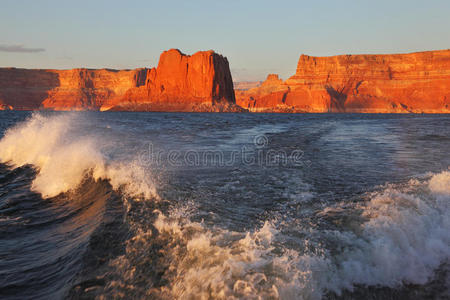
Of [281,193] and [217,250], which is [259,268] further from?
[281,193]

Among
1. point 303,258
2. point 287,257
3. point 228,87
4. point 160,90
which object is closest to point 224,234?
point 287,257

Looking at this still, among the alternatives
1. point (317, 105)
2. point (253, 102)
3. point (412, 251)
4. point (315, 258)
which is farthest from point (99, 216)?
point (253, 102)

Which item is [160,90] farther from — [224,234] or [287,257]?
[287,257]

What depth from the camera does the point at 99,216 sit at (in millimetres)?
4480

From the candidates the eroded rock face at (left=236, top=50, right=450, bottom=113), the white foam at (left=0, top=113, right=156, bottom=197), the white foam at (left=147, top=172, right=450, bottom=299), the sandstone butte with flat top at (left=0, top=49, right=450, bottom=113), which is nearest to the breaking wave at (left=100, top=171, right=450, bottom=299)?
the white foam at (left=147, top=172, right=450, bottom=299)

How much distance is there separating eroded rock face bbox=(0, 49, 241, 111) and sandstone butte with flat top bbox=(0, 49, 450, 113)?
40 centimetres

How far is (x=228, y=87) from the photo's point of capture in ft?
363

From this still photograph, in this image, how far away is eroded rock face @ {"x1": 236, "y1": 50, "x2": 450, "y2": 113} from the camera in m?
122

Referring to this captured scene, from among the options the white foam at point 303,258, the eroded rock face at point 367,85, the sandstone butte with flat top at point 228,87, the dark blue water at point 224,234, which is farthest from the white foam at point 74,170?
the eroded rock face at point 367,85

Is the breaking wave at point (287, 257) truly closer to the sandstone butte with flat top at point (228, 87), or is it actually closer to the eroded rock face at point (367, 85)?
the sandstone butte with flat top at point (228, 87)

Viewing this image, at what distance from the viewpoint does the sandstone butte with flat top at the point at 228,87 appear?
352 ft

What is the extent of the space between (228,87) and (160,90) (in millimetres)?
30002

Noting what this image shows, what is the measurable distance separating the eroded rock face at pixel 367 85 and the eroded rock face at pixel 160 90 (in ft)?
153

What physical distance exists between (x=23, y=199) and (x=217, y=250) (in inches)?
209
